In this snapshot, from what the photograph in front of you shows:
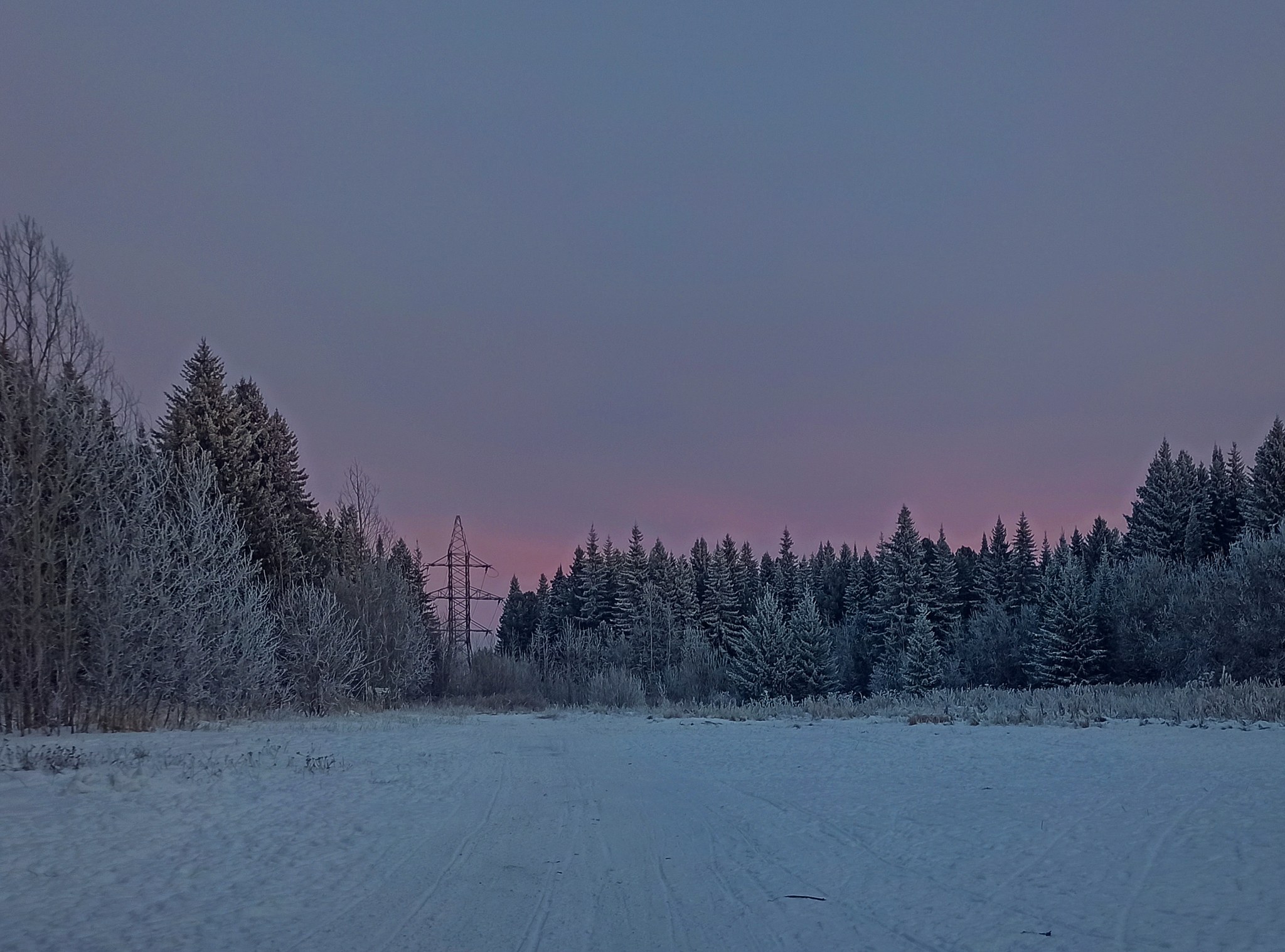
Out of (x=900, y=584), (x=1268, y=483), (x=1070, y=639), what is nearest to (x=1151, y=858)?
(x=1070, y=639)

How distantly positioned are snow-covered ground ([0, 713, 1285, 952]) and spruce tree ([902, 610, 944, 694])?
40425 millimetres

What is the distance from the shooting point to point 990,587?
76.6 metres

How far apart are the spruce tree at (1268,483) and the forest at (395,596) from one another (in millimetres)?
153

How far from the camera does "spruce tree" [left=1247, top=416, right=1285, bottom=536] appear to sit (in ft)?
171

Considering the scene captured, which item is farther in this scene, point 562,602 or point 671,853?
point 562,602

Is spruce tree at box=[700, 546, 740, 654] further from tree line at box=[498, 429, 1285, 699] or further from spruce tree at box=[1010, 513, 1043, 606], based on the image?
spruce tree at box=[1010, 513, 1043, 606]

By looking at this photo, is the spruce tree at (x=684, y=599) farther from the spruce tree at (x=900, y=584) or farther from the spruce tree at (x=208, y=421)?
the spruce tree at (x=208, y=421)

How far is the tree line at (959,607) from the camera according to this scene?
134 feet

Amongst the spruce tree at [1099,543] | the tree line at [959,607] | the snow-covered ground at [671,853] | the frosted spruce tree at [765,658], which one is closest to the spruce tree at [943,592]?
the tree line at [959,607]

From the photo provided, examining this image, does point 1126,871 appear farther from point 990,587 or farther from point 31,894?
point 990,587

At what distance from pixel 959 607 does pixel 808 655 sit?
3464 cm

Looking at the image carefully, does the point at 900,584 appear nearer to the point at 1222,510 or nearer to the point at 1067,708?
the point at 1222,510

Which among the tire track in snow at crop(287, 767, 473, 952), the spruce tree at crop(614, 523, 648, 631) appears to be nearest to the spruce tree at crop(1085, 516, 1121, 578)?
the spruce tree at crop(614, 523, 648, 631)

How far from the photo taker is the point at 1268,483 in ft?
175
